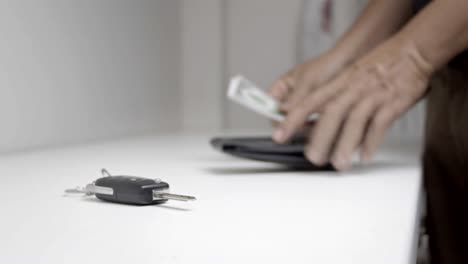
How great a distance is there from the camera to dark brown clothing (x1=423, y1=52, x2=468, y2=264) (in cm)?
88

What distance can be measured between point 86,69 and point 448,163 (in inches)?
27.3

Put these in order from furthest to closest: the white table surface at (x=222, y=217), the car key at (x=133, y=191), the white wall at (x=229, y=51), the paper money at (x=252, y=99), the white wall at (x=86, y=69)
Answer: the white wall at (x=229, y=51)
the white wall at (x=86, y=69)
the paper money at (x=252, y=99)
the car key at (x=133, y=191)
the white table surface at (x=222, y=217)

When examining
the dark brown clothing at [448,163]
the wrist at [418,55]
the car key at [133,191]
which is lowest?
the dark brown clothing at [448,163]

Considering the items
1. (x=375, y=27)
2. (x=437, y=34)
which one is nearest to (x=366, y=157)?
(x=437, y=34)

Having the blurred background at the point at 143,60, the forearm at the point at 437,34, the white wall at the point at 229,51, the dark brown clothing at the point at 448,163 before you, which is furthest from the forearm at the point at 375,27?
the white wall at the point at 229,51

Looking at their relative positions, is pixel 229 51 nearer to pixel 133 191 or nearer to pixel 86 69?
pixel 86 69

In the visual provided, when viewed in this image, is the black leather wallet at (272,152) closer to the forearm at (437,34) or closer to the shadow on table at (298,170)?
the shadow on table at (298,170)

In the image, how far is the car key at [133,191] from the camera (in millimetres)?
499

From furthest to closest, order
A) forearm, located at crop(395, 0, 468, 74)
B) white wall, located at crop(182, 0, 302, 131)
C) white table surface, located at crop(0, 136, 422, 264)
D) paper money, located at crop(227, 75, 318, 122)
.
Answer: white wall, located at crop(182, 0, 302, 131) → paper money, located at crop(227, 75, 318, 122) → forearm, located at crop(395, 0, 468, 74) → white table surface, located at crop(0, 136, 422, 264)

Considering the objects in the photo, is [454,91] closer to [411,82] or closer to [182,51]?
[411,82]

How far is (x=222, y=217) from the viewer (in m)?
0.47

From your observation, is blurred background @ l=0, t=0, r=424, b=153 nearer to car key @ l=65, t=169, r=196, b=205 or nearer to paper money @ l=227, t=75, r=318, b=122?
paper money @ l=227, t=75, r=318, b=122

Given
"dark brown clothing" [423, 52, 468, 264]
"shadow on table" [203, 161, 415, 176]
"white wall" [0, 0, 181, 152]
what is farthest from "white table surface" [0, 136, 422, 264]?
"white wall" [0, 0, 181, 152]

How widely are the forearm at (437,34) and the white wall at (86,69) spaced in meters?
0.60
